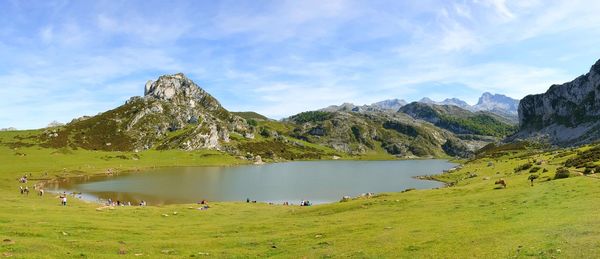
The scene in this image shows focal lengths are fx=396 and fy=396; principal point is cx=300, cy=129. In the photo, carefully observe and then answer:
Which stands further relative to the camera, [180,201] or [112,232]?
[180,201]

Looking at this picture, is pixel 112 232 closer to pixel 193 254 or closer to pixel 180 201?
pixel 193 254

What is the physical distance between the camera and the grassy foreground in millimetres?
26516

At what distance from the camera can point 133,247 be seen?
1273 inches

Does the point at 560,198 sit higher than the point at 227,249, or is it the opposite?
the point at 560,198

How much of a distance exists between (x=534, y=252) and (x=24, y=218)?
48.9 meters

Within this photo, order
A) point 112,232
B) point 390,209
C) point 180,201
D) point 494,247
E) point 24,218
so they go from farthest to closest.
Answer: point 180,201, point 390,209, point 24,218, point 112,232, point 494,247

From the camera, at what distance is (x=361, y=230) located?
37781mm

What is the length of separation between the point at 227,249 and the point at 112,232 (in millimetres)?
13860

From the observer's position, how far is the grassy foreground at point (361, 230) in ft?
87.0

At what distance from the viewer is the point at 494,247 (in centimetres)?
2544

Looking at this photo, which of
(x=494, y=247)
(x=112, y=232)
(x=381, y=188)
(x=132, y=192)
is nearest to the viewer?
(x=494, y=247)

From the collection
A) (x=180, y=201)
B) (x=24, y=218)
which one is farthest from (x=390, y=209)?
(x=180, y=201)

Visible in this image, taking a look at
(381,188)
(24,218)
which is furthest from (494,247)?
(381,188)

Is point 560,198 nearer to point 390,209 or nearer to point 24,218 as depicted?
point 390,209
